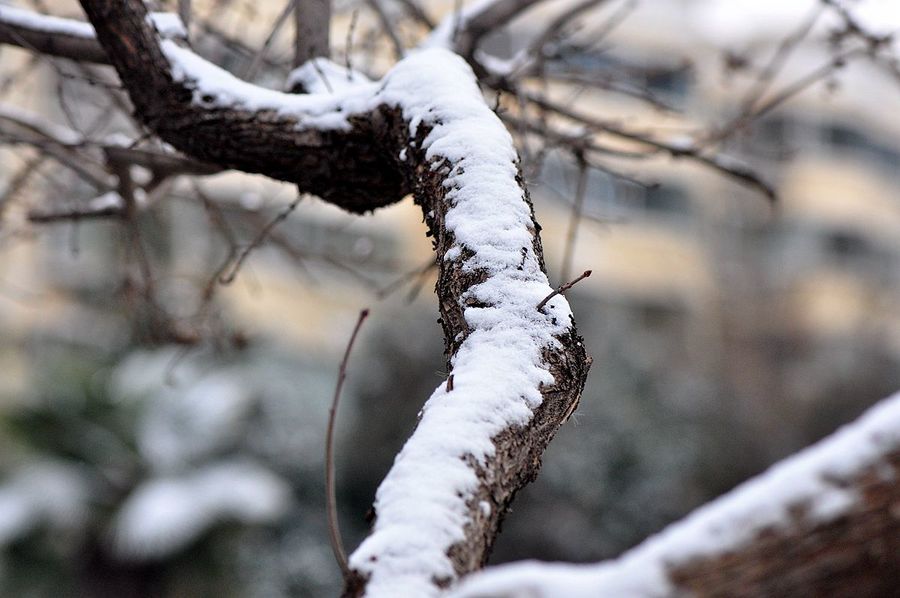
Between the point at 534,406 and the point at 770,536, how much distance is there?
0.58m

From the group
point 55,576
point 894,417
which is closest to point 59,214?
point 894,417

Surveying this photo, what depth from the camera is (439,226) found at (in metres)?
2.23

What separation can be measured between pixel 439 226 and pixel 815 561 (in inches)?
45.4

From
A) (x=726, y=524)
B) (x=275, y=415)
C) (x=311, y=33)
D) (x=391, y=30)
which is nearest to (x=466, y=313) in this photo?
(x=726, y=524)

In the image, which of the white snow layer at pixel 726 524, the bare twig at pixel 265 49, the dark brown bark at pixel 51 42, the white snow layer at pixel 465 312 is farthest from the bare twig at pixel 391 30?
the white snow layer at pixel 726 524

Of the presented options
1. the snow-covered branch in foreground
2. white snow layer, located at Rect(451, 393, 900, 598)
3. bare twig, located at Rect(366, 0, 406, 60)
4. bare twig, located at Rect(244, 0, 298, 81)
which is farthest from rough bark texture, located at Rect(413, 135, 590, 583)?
bare twig, located at Rect(366, 0, 406, 60)

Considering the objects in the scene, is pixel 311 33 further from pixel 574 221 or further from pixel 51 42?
pixel 574 221

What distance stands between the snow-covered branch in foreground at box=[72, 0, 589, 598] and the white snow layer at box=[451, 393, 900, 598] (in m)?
0.26

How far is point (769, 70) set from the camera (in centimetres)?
414

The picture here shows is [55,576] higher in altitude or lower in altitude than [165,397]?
lower

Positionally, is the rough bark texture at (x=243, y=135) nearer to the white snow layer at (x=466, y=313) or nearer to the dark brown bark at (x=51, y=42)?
the white snow layer at (x=466, y=313)

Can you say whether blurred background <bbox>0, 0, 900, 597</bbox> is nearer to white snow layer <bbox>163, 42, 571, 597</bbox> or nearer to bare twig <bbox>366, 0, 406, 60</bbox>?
bare twig <bbox>366, 0, 406, 60</bbox>

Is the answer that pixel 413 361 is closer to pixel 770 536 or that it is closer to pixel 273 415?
pixel 273 415

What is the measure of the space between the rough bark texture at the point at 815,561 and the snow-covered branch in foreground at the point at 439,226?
41 centimetres
